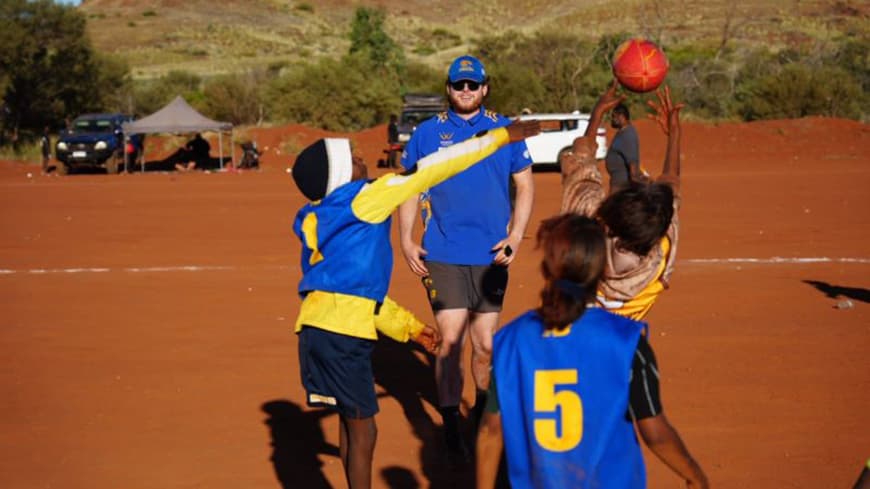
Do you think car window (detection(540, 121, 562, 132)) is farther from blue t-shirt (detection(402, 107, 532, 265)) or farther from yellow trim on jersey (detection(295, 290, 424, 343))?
yellow trim on jersey (detection(295, 290, 424, 343))

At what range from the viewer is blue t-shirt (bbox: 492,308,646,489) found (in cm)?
327

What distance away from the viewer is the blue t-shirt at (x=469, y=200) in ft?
21.0

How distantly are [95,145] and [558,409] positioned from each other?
34369 mm

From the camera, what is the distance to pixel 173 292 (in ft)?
41.2

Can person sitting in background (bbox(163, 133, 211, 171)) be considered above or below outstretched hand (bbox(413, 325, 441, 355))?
below

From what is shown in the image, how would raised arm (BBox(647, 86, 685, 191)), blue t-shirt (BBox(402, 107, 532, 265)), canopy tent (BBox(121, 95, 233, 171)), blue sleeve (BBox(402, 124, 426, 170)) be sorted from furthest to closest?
1. canopy tent (BBox(121, 95, 233, 171))
2. blue sleeve (BBox(402, 124, 426, 170))
3. blue t-shirt (BBox(402, 107, 532, 265))
4. raised arm (BBox(647, 86, 685, 191))

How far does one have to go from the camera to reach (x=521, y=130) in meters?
4.80

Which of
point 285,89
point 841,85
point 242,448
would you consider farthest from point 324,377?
point 285,89

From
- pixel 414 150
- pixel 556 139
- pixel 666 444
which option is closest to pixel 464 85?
pixel 414 150

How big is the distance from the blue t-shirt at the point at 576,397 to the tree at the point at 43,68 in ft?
150

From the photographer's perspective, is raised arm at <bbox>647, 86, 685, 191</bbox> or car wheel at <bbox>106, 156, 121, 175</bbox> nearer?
raised arm at <bbox>647, 86, 685, 191</bbox>

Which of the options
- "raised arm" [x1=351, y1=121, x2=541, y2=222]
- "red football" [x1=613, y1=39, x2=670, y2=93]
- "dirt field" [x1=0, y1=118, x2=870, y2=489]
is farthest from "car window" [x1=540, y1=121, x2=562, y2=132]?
"raised arm" [x1=351, y1=121, x2=541, y2=222]

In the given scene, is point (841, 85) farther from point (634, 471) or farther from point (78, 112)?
point (634, 471)

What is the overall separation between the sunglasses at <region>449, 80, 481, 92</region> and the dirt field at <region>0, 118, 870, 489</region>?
7.15 feet
